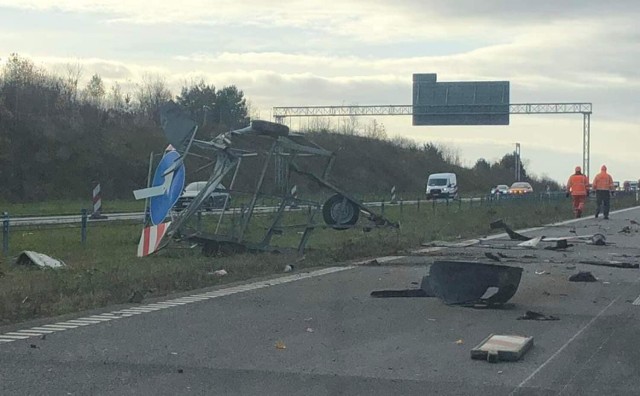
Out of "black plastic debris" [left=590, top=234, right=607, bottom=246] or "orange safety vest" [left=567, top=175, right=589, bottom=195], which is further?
"orange safety vest" [left=567, top=175, right=589, bottom=195]

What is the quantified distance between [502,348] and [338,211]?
11.2m

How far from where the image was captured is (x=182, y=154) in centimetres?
1778

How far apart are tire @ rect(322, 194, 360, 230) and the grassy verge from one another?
490 mm

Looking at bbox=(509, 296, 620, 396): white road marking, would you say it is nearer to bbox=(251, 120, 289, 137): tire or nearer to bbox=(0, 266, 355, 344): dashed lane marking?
bbox=(0, 266, 355, 344): dashed lane marking

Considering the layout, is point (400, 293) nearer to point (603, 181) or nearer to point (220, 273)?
point (220, 273)

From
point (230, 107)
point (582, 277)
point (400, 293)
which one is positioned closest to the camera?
point (400, 293)

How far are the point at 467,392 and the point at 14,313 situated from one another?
578 cm

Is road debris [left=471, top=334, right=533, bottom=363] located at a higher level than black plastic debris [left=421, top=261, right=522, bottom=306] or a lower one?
lower

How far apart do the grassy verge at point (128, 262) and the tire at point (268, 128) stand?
222cm

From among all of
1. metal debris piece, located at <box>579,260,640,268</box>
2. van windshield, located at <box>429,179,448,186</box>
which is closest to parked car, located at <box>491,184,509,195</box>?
van windshield, located at <box>429,179,448,186</box>

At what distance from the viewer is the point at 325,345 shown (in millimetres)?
8922

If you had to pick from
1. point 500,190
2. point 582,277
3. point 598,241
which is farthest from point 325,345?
point 500,190

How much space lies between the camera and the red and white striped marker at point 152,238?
1756 cm

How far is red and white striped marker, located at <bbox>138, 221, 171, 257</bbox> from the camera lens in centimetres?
1756
